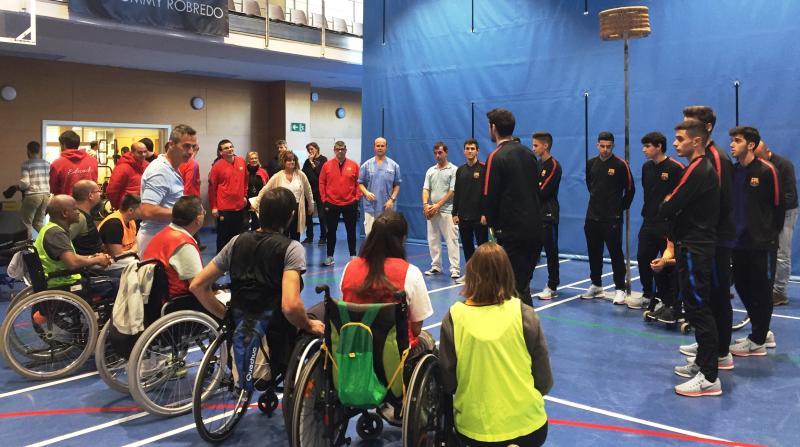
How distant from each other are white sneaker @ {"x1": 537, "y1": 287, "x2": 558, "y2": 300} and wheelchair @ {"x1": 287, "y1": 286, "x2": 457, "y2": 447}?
12.0 ft

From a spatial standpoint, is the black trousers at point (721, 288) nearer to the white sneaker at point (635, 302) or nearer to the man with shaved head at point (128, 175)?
the white sneaker at point (635, 302)

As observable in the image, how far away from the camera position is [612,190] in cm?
576

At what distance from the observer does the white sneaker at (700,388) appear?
11.8ft

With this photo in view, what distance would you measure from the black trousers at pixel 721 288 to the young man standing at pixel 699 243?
113 millimetres

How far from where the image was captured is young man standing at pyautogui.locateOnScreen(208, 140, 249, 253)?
7074 mm

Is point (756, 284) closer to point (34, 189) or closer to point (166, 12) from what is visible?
point (166, 12)

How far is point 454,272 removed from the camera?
705 cm

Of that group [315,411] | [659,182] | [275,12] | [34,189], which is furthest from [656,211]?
[275,12]

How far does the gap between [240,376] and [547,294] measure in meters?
3.79

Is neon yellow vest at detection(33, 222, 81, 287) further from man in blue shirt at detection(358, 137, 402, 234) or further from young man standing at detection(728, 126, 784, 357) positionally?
young man standing at detection(728, 126, 784, 357)

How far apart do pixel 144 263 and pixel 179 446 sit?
0.96 metres

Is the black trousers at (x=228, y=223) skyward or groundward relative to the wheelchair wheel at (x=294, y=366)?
skyward

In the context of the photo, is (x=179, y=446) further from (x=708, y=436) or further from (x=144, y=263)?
(x=708, y=436)

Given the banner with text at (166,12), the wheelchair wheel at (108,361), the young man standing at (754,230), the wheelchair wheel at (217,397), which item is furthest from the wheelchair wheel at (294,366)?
the banner with text at (166,12)
